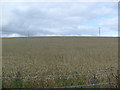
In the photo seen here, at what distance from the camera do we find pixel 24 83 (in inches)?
201

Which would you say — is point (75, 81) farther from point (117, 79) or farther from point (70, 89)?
point (117, 79)

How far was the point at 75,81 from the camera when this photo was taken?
17.6 ft

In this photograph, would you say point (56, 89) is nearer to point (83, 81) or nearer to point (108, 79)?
point (83, 81)

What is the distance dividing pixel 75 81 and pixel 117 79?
5.49 ft

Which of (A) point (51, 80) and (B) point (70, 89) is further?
(A) point (51, 80)

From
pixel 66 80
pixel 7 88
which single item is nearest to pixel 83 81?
pixel 66 80

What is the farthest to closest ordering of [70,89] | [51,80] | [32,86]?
[51,80]
[32,86]
[70,89]

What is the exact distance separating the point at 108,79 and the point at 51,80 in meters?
2.32

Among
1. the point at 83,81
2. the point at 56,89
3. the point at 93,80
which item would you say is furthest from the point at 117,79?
the point at 56,89

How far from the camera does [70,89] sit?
4621mm

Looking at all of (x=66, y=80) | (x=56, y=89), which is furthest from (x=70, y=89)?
(x=66, y=80)

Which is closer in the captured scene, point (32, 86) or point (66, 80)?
point (32, 86)

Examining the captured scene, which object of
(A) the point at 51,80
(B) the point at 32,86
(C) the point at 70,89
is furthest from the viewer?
(A) the point at 51,80

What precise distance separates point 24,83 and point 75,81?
6.48 feet
